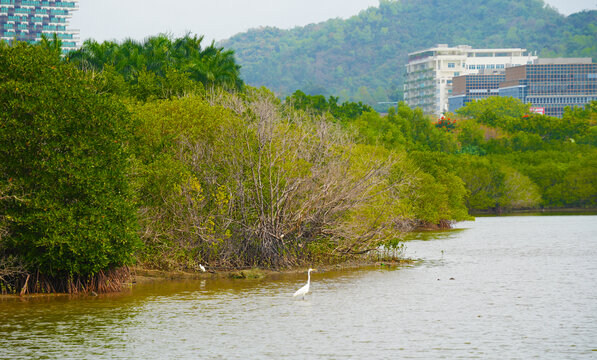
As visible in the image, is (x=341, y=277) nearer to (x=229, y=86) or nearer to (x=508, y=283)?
(x=508, y=283)

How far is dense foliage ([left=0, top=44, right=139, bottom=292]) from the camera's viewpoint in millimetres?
29688

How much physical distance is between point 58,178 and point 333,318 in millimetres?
11469

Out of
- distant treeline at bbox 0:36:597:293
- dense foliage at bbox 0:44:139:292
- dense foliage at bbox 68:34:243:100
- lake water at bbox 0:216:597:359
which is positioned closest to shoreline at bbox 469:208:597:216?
dense foliage at bbox 68:34:243:100

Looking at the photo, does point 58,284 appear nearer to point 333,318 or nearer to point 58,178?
point 58,178

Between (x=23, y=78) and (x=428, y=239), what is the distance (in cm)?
4044

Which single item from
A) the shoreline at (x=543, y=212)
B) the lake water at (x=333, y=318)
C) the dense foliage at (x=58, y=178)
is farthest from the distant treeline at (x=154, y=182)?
the shoreline at (x=543, y=212)

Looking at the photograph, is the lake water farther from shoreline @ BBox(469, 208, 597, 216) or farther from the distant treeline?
shoreline @ BBox(469, 208, 597, 216)

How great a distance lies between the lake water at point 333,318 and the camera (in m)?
23.0

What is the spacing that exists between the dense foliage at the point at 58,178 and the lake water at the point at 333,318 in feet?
6.73

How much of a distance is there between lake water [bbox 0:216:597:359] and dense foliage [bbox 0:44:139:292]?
2051 millimetres

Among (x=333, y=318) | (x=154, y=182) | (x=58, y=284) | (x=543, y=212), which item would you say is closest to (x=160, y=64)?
(x=154, y=182)

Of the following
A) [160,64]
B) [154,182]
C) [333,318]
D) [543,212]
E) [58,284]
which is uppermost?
[160,64]

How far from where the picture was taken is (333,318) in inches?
1101

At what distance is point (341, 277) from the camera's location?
125ft
